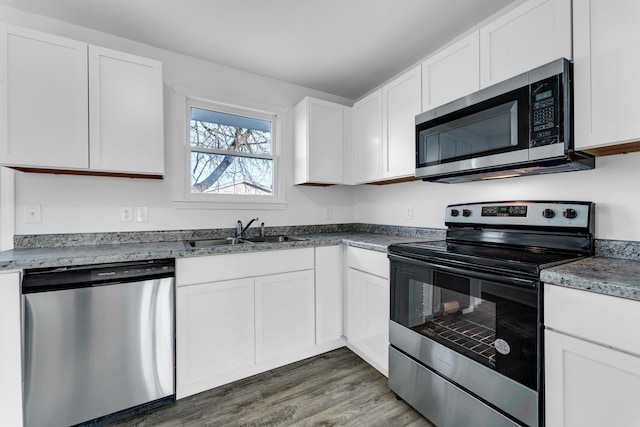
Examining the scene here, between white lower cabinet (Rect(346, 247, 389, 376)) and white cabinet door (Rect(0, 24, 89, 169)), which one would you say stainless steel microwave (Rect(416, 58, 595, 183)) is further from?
white cabinet door (Rect(0, 24, 89, 169))

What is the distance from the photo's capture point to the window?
8.23ft

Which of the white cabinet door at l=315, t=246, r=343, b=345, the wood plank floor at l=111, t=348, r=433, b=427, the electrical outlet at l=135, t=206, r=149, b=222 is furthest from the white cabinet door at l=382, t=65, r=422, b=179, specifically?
the electrical outlet at l=135, t=206, r=149, b=222

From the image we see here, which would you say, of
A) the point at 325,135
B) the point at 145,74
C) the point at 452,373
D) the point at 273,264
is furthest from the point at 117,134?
the point at 452,373

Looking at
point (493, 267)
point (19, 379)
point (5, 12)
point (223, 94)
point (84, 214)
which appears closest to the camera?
point (493, 267)

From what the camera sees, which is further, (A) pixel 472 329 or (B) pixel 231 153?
(B) pixel 231 153

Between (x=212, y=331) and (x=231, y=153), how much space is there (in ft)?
5.10

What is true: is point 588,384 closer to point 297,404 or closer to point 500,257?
point 500,257

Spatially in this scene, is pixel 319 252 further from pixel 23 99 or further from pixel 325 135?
pixel 23 99

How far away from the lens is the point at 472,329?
1.43 metres

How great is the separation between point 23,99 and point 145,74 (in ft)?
2.20

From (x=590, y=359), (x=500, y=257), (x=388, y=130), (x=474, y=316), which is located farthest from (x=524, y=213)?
(x=388, y=130)

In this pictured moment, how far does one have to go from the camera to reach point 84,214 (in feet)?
6.66

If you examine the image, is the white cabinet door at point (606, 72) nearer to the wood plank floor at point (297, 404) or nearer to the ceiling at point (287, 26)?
the ceiling at point (287, 26)

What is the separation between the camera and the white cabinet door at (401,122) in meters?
2.09
